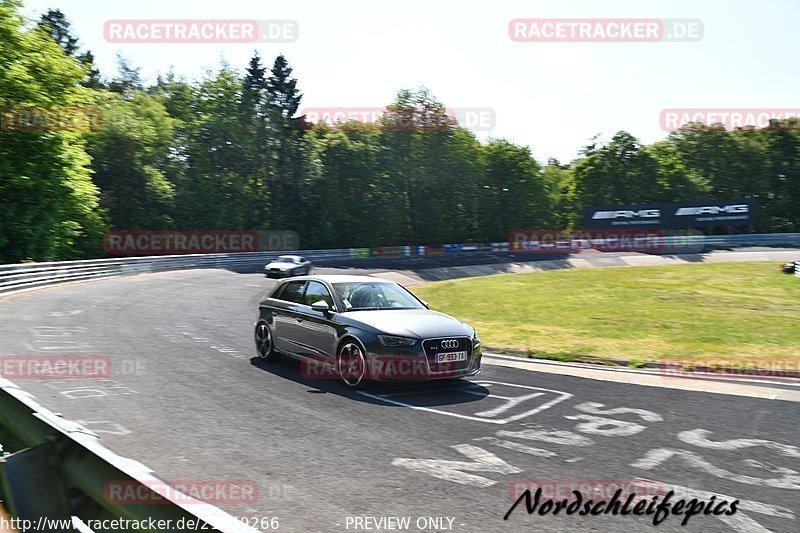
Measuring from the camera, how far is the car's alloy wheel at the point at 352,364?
9320mm

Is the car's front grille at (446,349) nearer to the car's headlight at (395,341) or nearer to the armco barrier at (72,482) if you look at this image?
the car's headlight at (395,341)

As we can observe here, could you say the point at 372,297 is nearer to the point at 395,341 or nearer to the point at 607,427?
the point at 395,341

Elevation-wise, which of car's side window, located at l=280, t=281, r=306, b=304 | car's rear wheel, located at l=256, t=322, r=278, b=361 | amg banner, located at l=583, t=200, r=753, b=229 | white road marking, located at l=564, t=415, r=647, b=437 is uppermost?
amg banner, located at l=583, t=200, r=753, b=229

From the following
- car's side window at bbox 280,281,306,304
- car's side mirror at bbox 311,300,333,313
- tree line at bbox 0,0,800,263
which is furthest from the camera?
tree line at bbox 0,0,800,263

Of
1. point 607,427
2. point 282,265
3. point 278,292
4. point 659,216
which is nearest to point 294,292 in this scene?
point 278,292

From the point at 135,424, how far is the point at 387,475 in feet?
10.8

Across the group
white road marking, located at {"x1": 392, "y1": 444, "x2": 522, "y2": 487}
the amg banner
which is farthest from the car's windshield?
the amg banner

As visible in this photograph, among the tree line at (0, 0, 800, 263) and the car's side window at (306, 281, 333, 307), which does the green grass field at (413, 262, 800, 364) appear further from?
the tree line at (0, 0, 800, 263)

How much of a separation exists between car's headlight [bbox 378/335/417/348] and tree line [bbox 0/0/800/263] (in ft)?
97.4

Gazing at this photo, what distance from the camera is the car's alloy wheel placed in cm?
932

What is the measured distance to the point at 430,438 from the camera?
7.04 meters

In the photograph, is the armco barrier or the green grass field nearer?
the armco barrier

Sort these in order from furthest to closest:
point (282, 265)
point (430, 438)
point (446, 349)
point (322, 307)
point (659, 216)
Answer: point (659, 216) < point (282, 265) < point (322, 307) < point (446, 349) < point (430, 438)

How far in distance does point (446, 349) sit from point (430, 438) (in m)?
2.32
